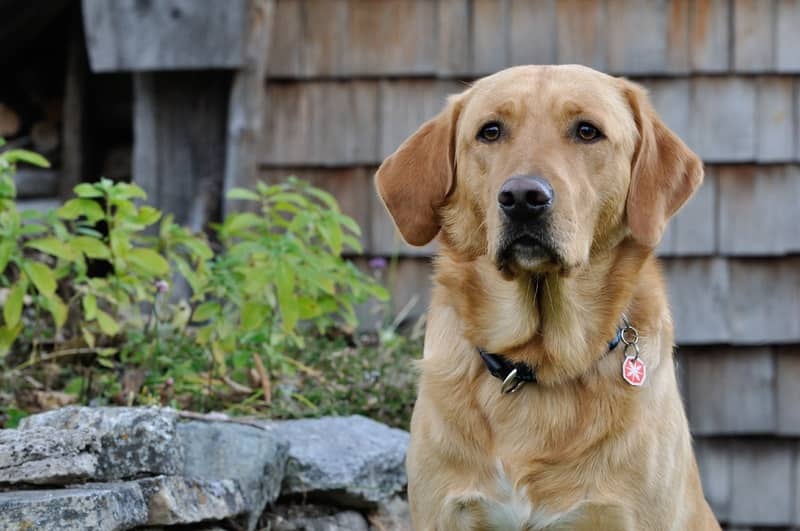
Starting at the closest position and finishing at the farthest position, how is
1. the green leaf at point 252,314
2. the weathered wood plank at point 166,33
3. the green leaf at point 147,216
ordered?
the green leaf at point 147,216 → the green leaf at point 252,314 → the weathered wood plank at point 166,33

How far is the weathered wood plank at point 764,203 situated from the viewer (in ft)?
17.1

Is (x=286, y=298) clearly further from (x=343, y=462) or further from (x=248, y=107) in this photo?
(x=248, y=107)

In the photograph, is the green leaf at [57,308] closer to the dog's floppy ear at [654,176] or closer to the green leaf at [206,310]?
the green leaf at [206,310]

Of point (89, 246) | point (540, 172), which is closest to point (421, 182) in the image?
point (540, 172)

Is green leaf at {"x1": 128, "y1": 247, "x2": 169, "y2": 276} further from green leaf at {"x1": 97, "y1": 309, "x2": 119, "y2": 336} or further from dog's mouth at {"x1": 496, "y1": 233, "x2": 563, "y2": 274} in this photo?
dog's mouth at {"x1": 496, "y1": 233, "x2": 563, "y2": 274}

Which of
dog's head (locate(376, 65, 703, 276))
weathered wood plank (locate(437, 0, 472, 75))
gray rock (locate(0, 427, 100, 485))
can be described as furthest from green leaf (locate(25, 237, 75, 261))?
weathered wood plank (locate(437, 0, 472, 75))

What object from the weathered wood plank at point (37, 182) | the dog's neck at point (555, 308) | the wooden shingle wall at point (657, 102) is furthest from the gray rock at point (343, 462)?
the weathered wood plank at point (37, 182)

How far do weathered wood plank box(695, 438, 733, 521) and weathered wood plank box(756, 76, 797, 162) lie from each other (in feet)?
3.98

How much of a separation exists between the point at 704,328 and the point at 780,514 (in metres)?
0.89

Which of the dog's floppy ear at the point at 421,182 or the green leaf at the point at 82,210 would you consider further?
the green leaf at the point at 82,210

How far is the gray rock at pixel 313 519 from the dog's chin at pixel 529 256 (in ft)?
3.99

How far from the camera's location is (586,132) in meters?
3.02

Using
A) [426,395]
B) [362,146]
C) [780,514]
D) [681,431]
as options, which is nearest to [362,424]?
[426,395]

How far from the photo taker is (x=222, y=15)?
4.95m
